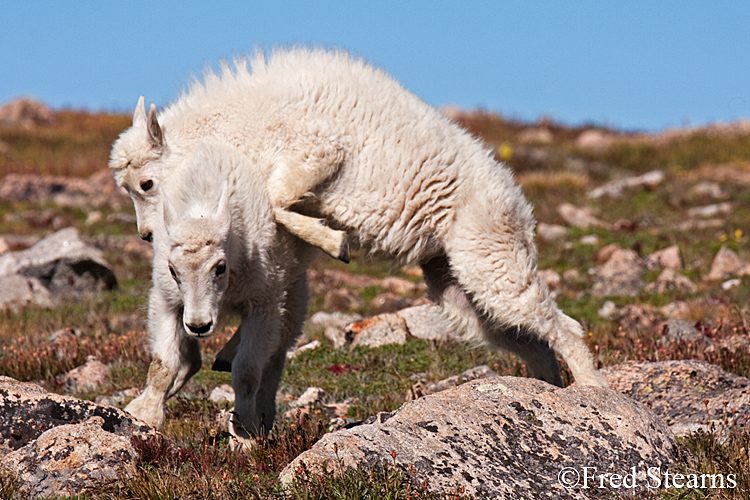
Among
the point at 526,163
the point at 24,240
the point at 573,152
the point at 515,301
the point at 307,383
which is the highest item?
the point at 573,152

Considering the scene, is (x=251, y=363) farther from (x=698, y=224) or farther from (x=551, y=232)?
(x=698, y=224)

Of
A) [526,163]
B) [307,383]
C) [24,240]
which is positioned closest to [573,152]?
[526,163]

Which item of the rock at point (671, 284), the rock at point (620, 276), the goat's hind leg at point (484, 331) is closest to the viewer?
the goat's hind leg at point (484, 331)

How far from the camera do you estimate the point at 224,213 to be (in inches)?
204

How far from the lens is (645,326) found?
9.48m

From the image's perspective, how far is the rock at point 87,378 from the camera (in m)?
7.68

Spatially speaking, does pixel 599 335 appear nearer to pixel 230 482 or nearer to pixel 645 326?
pixel 645 326

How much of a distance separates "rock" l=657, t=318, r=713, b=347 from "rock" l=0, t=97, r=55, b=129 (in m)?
29.9

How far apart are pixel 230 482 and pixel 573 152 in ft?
85.6

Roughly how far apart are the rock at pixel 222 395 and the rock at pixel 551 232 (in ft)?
33.2

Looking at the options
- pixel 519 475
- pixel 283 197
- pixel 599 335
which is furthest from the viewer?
pixel 599 335

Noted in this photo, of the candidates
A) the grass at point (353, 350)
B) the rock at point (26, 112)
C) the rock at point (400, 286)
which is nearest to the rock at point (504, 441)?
the grass at point (353, 350)

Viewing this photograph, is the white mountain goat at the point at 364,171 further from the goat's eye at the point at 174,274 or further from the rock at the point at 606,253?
the rock at the point at 606,253

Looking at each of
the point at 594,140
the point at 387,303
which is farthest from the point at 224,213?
the point at 594,140
